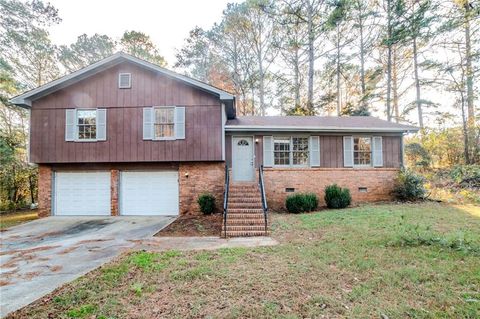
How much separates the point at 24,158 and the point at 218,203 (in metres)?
14.4

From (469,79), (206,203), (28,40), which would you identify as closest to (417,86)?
(469,79)

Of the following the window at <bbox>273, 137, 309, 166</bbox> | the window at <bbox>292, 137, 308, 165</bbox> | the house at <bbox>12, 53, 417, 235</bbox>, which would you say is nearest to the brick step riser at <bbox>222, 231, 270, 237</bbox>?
the house at <bbox>12, 53, 417, 235</bbox>

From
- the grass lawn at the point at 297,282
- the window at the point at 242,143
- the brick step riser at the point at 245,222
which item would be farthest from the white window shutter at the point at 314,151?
the grass lawn at the point at 297,282

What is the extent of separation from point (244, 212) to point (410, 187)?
7.83 metres

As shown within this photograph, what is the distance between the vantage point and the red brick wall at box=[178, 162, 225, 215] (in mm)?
10555

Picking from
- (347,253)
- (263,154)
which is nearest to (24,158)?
(263,154)

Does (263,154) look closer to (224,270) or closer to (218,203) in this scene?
(218,203)

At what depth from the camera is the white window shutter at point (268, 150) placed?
1140 centimetres

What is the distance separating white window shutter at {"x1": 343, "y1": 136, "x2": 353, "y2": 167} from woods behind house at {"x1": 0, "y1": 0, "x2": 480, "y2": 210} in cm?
652

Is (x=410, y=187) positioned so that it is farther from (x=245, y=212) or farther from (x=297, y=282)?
(x=297, y=282)

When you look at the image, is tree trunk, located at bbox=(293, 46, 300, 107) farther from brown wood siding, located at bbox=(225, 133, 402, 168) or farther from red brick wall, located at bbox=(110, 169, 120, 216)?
red brick wall, located at bbox=(110, 169, 120, 216)

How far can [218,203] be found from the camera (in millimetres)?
10398

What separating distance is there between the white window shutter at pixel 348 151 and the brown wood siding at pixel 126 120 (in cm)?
590

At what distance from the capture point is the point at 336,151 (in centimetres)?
1180
